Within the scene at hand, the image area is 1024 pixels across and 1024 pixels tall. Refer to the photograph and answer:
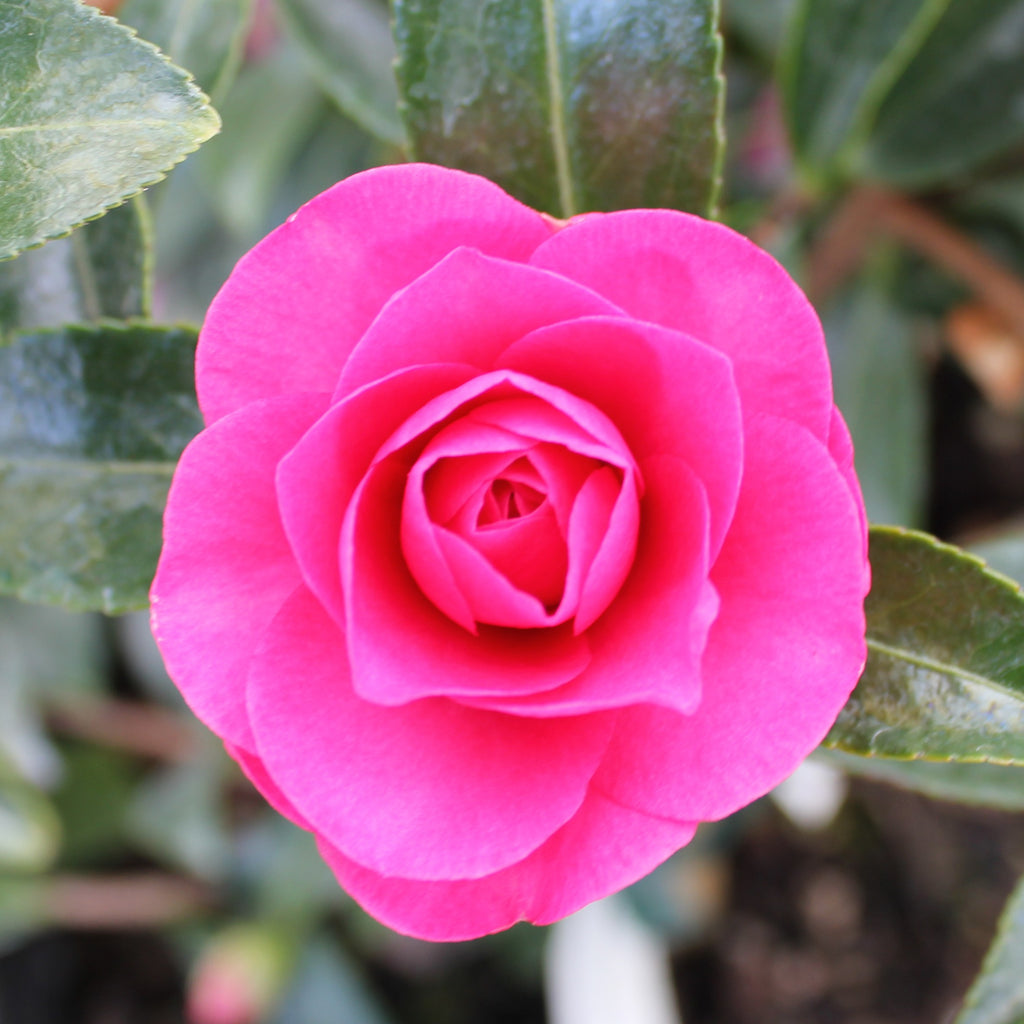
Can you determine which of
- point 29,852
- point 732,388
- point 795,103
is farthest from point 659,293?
point 29,852

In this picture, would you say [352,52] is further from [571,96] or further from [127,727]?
[127,727]

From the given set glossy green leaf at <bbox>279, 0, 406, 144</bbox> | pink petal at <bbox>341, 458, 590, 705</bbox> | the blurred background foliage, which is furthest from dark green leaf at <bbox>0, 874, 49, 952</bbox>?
pink petal at <bbox>341, 458, 590, 705</bbox>

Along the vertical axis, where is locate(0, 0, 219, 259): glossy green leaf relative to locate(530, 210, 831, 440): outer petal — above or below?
above

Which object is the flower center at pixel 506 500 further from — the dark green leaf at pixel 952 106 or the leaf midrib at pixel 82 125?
the dark green leaf at pixel 952 106

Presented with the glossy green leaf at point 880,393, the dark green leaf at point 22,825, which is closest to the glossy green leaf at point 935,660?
the glossy green leaf at point 880,393

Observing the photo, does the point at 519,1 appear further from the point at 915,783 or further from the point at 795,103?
the point at 915,783

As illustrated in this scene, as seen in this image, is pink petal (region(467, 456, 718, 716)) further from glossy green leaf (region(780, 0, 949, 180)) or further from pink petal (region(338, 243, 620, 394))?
glossy green leaf (region(780, 0, 949, 180))
